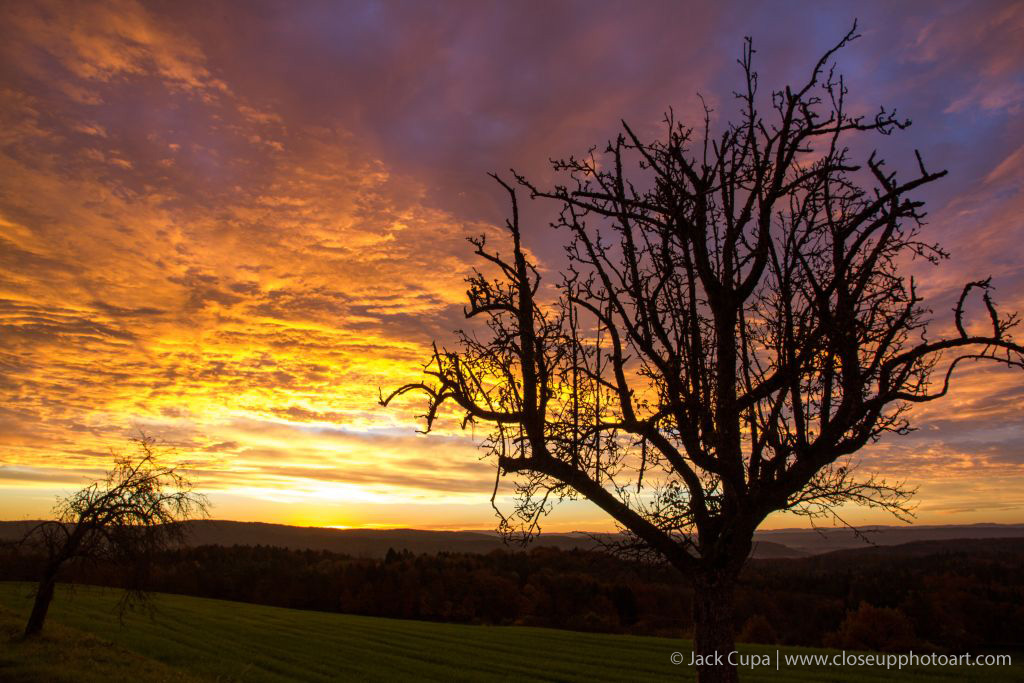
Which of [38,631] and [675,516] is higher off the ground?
[675,516]

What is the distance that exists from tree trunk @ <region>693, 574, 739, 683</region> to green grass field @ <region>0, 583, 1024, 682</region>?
1078 inches

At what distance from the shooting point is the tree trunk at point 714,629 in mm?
7914

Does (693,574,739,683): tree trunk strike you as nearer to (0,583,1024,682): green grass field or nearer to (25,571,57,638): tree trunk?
(0,583,1024,682): green grass field

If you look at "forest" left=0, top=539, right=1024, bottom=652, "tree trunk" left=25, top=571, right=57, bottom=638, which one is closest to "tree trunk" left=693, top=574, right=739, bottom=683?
"tree trunk" left=25, top=571, right=57, bottom=638

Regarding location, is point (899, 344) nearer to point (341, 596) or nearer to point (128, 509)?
point (128, 509)

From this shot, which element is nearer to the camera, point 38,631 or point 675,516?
point 675,516

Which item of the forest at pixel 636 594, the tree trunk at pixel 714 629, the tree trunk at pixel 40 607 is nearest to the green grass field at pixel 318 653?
the tree trunk at pixel 40 607

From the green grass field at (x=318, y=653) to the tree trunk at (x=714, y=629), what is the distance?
2739 cm

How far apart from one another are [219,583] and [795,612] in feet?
301

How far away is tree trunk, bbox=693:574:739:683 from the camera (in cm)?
791

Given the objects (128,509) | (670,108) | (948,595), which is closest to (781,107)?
(670,108)

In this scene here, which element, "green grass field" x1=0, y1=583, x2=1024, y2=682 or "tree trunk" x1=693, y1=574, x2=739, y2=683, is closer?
"tree trunk" x1=693, y1=574, x2=739, y2=683

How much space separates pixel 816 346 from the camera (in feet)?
26.7

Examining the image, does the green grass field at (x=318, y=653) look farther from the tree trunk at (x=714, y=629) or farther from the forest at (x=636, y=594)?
the tree trunk at (x=714, y=629)
